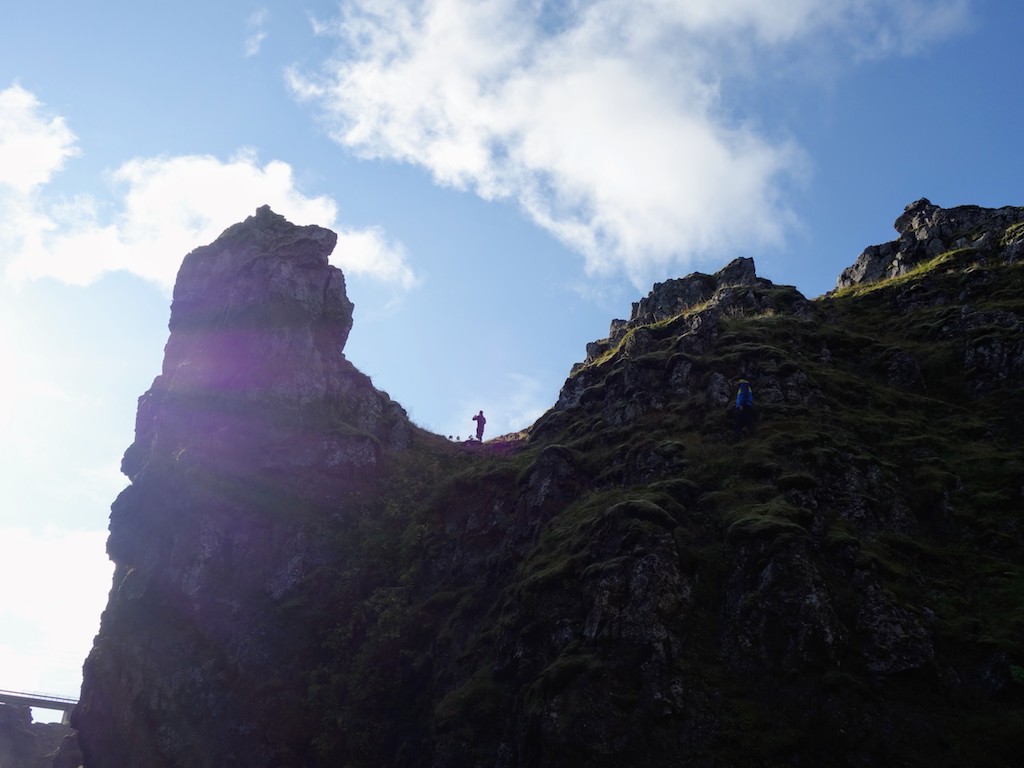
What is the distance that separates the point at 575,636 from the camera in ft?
92.2

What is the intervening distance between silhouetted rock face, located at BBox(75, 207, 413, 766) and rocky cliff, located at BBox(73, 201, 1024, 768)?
0.21 m

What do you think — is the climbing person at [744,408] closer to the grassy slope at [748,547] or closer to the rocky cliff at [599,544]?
the rocky cliff at [599,544]

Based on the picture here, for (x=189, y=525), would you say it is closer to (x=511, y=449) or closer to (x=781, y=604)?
(x=511, y=449)

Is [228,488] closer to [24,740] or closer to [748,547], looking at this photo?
[748,547]

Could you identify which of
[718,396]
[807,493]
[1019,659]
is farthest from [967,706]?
[718,396]

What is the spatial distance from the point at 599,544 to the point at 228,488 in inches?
972

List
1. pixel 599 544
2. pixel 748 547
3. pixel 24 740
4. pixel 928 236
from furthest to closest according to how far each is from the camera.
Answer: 1. pixel 24 740
2. pixel 928 236
3. pixel 599 544
4. pixel 748 547

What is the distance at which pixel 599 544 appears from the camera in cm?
3120

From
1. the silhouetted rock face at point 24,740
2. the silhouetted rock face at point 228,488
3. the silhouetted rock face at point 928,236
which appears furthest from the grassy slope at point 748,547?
the silhouetted rock face at point 24,740

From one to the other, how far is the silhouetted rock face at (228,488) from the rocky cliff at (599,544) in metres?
0.21

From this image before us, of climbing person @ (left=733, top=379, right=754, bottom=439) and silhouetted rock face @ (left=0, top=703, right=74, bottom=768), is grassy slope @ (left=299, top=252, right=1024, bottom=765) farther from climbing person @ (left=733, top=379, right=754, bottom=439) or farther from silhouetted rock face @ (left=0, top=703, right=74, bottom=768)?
silhouetted rock face @ (left=0, top=703, right=74, bottom=768)

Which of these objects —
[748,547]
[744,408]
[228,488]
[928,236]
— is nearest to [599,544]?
[748,547]

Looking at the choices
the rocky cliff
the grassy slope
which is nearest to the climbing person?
the rocky cliff

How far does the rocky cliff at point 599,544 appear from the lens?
2386cm
